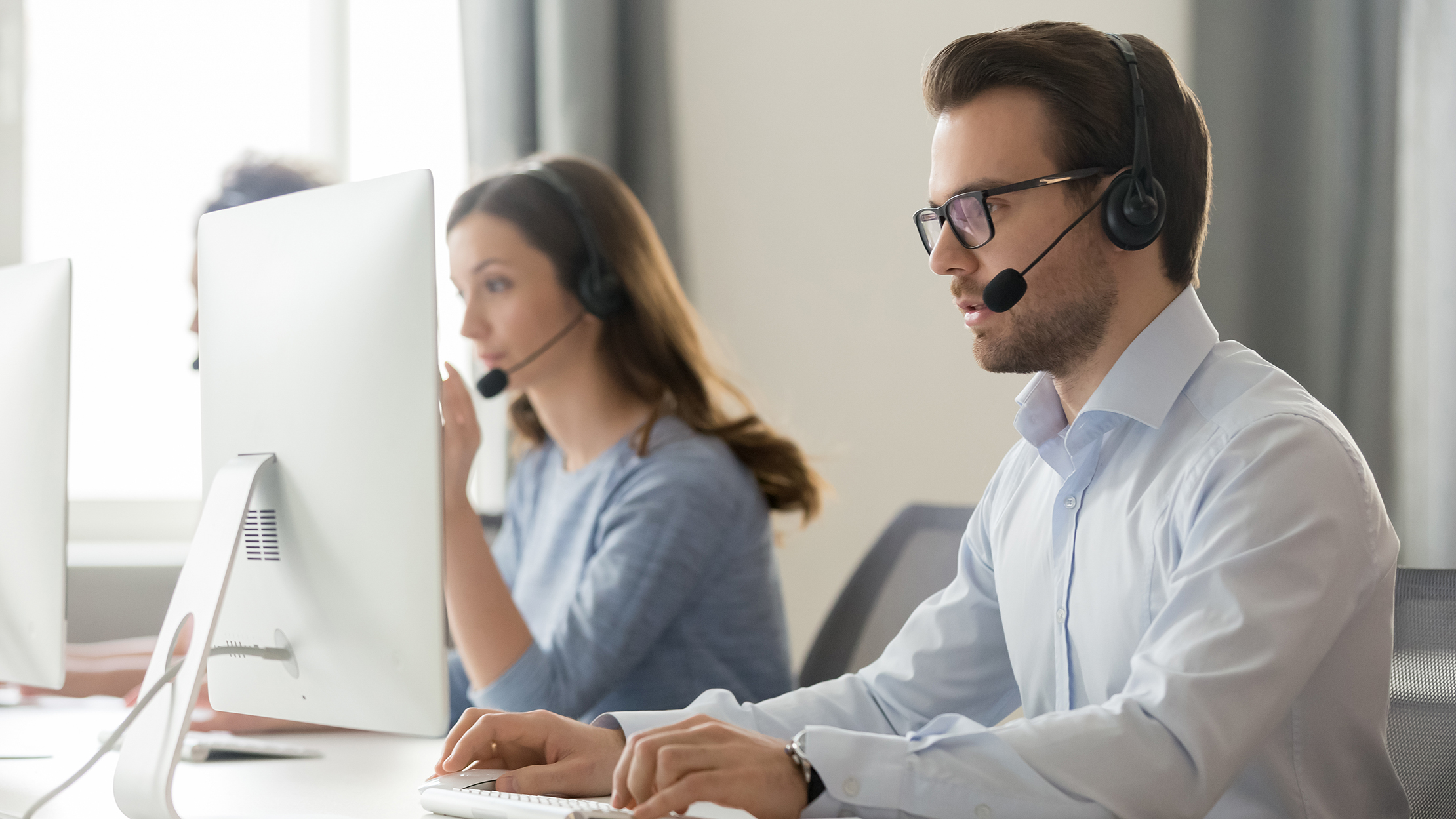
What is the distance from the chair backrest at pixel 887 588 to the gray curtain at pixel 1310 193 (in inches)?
27.0

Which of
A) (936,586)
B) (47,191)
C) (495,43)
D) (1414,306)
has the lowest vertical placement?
(936,586)

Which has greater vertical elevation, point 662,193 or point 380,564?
→ point 662,193

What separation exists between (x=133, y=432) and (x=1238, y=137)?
2146mm

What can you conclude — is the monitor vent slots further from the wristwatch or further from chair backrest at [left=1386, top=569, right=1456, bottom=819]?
chair backrest at [left=1386, top=569, right=1456, bottom=819]

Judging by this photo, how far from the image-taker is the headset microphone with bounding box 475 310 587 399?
1.53m

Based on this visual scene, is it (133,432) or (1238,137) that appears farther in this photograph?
(133,432)

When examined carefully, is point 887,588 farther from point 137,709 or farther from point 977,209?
point 137,709

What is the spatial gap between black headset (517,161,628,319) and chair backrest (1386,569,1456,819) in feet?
→ 3.41

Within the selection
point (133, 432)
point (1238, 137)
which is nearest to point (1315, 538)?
point (1238, 137)

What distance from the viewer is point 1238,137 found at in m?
1.77

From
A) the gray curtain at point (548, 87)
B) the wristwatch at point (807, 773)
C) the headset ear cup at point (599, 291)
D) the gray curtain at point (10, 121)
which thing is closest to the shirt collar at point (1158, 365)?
the wristwatch at point (807, 773)

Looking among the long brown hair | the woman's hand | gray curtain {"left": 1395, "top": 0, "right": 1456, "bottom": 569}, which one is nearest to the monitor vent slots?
the woman's hand

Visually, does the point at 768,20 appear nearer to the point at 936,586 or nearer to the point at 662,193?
the point at 662,193

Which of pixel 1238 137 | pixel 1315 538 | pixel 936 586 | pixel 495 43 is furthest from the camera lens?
pixel 495 43
